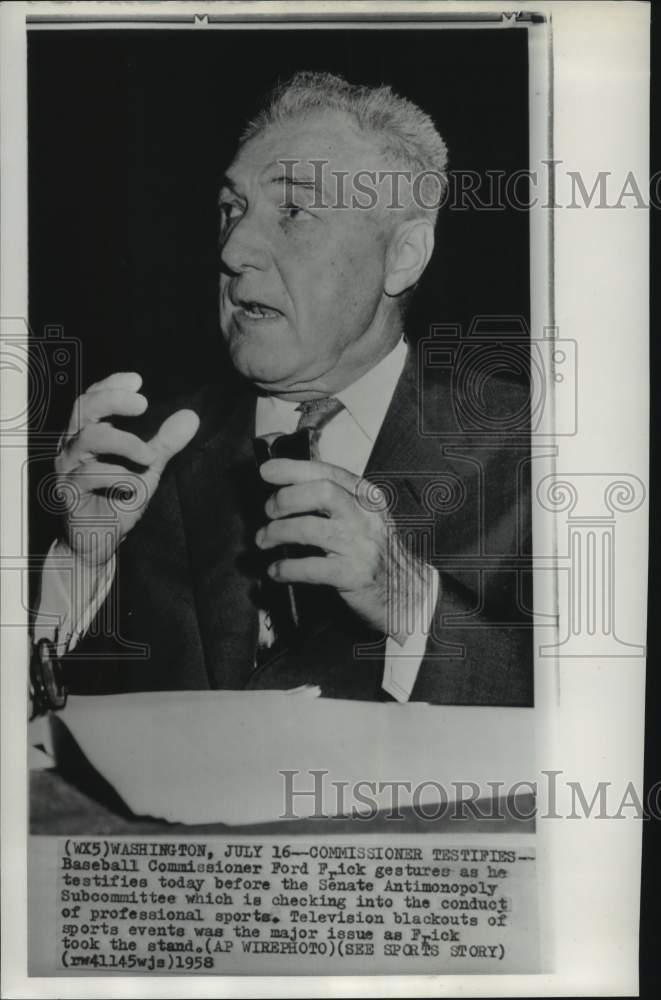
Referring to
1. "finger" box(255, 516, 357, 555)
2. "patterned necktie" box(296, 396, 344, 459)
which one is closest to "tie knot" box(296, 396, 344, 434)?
"patterned necktie" box(296, 396, 344, 459)

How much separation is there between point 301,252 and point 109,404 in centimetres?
38

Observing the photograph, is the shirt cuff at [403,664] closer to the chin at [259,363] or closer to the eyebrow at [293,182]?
the chin at [259,363]

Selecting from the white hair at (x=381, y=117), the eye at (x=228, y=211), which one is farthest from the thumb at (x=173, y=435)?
A: the white hair at (x=381, y=117)

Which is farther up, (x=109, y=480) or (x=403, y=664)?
(x=109, y=480)

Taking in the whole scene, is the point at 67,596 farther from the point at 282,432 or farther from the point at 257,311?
the point at 257,311

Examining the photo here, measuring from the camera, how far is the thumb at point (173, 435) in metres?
1.50

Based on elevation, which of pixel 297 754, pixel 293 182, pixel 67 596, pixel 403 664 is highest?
pixel 293 182

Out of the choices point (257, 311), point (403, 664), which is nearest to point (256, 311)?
point (257, 311)

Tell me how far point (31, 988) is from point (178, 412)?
935mm

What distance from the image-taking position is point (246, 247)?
1480mm

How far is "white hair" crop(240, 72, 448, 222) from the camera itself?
4.87 feet

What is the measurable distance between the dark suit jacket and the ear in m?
0.11

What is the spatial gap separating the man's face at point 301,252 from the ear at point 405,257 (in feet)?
0.04

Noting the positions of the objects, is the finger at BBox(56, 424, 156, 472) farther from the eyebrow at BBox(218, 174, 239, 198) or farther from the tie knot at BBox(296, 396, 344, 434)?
the eyebrow at BBox(218, 174, 239, 198)
